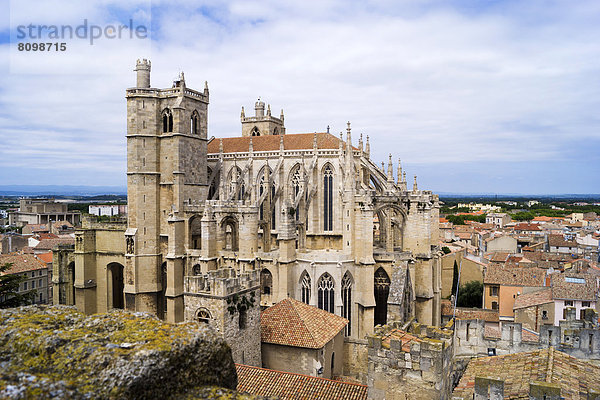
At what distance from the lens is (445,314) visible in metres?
42.3

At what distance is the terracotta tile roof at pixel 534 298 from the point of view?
37406 millimetres

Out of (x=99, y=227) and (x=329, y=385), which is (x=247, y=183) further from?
(x=329, y=385)

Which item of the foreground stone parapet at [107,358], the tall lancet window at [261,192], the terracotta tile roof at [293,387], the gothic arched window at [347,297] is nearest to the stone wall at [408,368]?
the terracotta tile roof at [293,387]

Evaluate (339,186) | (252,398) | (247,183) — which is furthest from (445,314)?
(252,398)

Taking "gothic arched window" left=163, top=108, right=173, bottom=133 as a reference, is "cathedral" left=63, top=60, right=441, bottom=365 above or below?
below

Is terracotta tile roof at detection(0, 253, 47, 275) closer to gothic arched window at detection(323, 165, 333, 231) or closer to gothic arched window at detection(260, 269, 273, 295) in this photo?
gothic arched window at detection(260, 269, 273, 295)

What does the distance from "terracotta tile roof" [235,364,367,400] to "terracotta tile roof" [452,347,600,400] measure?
4367 millimetres

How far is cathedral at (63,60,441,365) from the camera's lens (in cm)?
3447

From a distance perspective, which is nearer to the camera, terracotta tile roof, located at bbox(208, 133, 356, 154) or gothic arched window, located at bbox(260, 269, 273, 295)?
gothic arched window, located at bbox(260, 269, 273, 295)

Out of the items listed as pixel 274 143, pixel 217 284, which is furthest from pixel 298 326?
pixel 274 143

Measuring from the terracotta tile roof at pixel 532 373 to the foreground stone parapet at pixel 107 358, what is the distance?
10.6 metres

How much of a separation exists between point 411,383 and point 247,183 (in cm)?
3304

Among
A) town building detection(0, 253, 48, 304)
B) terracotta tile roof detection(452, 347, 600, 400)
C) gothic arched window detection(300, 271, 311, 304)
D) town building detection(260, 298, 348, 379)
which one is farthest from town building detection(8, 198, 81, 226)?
terracotta tile roof detection(452, 347, 600, 400)

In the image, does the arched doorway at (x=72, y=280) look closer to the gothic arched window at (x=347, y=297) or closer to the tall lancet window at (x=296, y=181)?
the tall lancet window at (x=296, y=181)
